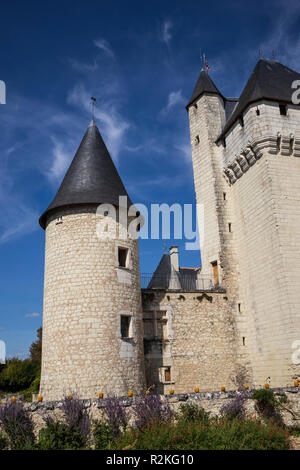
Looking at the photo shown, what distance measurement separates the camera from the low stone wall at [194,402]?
7.56m

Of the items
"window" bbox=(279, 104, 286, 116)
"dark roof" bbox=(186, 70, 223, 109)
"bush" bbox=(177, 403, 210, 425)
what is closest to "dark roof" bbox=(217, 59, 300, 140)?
"window" bbox=(279, 104, 286, 116)

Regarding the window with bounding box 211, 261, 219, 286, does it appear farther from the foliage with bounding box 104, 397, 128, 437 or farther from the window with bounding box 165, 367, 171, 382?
the foliage with bounding box 104, 397, 128, 437

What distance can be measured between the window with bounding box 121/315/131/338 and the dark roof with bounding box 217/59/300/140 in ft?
30.8

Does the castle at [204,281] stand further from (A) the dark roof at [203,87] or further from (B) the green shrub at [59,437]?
(B) the green shrub at [59,437]

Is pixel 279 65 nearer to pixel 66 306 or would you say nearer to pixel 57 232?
pixel 57 232

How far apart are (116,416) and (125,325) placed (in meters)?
4.36

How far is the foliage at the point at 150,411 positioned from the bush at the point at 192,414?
370mm

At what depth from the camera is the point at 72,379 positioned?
10.7 metres

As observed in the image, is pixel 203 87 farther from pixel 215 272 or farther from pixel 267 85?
pixel 215 272

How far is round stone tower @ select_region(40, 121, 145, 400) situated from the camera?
10.9 metres

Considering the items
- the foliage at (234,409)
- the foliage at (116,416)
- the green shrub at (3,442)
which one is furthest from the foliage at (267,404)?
the green shrub at (3,442)

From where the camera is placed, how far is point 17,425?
714 cm

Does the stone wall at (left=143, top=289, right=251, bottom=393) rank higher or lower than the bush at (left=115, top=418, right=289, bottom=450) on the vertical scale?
higher

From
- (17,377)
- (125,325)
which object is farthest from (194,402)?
(17,377)
